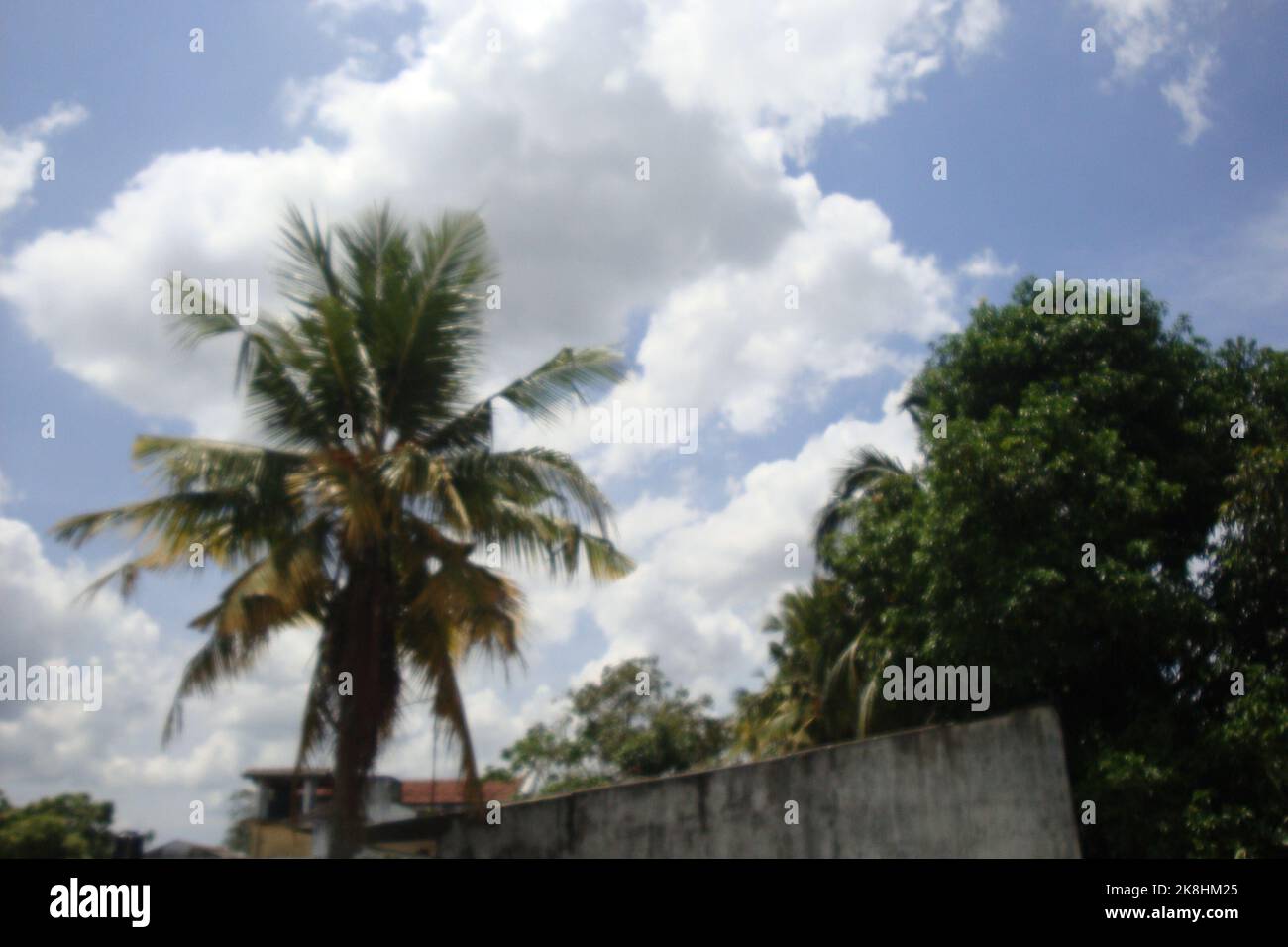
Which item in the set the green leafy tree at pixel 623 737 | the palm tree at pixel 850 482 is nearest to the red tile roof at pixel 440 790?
the green leafy tree at pixel 623 737

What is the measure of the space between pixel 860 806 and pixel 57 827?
1430cm

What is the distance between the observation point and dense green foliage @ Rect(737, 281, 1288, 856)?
10.6m

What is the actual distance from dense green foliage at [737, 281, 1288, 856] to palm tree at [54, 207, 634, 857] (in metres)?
4.34

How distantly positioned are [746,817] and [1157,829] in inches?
172

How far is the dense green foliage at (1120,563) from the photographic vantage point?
10.6 m

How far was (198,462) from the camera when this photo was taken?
29.9ft

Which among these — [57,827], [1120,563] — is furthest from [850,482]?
[57,827]

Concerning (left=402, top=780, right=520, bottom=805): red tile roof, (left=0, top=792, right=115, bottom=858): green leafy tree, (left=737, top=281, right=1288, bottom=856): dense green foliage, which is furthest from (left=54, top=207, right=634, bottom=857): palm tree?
(left=402, top=780, right=520, bottom=805): red tile roof

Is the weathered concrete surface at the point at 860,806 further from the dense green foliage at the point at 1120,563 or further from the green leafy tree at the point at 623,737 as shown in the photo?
the green leafy tree at the point at 623,737

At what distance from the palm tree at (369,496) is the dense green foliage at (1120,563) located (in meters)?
4.34

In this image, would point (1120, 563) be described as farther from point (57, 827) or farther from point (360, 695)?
point (57, 827)
